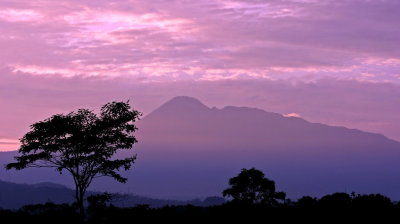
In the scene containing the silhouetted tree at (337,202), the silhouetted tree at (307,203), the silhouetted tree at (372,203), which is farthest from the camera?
the silhouetted tree at (307,203)

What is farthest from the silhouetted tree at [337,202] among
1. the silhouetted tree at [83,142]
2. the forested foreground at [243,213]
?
A: the silhouetted tree at [83,142]

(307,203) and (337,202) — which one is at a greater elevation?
(307,203)

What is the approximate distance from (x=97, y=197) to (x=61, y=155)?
19.6ft

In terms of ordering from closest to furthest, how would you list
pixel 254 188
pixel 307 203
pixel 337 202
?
pixel 337 202 → pixel 307 203 → pixel 254 188

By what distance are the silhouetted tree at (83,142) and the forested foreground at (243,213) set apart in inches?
126

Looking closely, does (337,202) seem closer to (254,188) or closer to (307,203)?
(307,203)

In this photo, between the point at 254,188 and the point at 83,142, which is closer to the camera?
the point at 83,142

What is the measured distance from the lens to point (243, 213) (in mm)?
54250

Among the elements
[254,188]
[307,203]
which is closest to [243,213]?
[307,203]

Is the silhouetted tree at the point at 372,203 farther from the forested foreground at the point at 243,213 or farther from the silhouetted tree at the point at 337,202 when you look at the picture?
the silhouetted tree at the point at 337,202

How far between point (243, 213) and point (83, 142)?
646 inches

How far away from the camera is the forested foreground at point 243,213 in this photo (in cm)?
5241

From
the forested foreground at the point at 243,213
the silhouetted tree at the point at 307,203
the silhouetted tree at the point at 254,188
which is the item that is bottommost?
the forested foreground at the point at 243,213

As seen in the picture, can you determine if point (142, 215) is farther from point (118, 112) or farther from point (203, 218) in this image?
point (118, 112)
